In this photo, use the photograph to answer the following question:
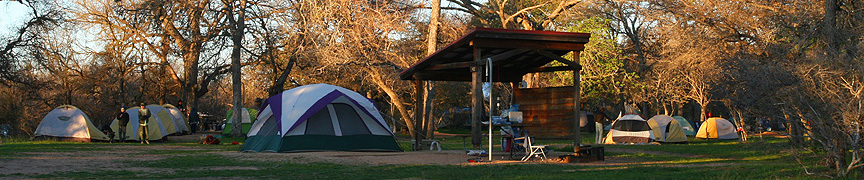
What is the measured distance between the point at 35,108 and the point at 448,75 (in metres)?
22.1

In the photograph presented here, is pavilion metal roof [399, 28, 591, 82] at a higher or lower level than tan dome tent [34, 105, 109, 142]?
higher

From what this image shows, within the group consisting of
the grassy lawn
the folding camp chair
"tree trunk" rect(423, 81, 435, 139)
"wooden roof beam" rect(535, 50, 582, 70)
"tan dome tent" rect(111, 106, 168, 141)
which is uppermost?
"wooden roof beam" rect(535, 50, 582, 70)

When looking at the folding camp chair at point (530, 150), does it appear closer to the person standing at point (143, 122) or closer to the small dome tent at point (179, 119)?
the person standing at point (143, 122)

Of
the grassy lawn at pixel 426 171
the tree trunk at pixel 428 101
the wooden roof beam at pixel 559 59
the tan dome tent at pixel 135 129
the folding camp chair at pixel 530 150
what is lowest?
the grassy lawn at pixel 426 171

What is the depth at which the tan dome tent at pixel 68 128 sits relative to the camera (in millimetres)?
21547

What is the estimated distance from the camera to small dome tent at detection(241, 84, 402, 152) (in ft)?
55.3

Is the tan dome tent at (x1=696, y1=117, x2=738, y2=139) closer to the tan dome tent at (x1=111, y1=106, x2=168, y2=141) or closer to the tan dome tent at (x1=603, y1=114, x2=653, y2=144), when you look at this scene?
the tan dome tent at (x1=603, y1=114, x2=653, y2=144)

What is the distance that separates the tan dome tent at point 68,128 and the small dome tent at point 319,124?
668 centimetres

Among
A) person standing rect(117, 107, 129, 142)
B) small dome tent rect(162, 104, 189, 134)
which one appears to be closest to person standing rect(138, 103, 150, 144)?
person standing rect(117, 107, 129, 142)

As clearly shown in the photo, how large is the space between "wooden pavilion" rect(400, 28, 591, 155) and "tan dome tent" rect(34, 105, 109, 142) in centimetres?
1023

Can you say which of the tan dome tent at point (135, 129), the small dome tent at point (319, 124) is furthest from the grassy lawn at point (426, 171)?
the tan dome tent at point (135, 129)

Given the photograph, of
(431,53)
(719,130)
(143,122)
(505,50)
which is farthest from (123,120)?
(719,130)

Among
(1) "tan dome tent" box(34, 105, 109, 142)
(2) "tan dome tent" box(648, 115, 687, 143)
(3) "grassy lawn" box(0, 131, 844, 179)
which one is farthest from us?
(2) "tan dome tent" box(648, 115, 687, 143)

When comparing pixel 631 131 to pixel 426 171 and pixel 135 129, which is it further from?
pixel 135 129
